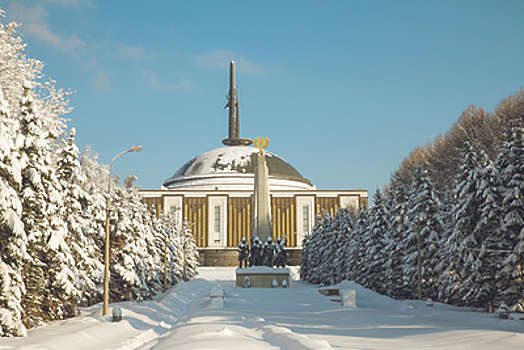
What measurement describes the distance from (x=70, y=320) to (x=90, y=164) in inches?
930

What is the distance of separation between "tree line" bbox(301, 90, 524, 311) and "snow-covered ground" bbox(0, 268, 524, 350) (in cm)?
239

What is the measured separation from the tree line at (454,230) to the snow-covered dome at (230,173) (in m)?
56.4

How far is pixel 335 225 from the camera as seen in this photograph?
182ft

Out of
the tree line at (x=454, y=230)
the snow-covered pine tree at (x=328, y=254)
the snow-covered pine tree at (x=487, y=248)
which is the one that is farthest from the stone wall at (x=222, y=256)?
the snow-covered pine tree at (x=487, y=248)

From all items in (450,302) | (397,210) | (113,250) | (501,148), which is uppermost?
(501,148)

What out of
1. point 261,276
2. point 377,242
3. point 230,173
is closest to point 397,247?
→ point 377,242

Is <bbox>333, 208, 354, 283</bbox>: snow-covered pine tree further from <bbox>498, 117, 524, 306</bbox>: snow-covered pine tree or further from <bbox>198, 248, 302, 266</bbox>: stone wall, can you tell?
<bbox>198, 248, 302, 266</bbox>: stone wall

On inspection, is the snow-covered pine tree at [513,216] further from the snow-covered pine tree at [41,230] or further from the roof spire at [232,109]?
the roof spire at [232,109]

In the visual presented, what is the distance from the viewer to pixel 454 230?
2794 centimetres

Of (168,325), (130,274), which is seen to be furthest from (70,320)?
(130,274)

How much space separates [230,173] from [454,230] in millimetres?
89138

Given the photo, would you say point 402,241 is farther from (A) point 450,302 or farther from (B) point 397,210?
(A) point 450,302

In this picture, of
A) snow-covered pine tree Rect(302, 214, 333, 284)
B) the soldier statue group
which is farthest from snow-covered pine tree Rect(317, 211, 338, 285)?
the soldier statue group

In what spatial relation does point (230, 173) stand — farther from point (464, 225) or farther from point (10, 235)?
point (10, 235)
